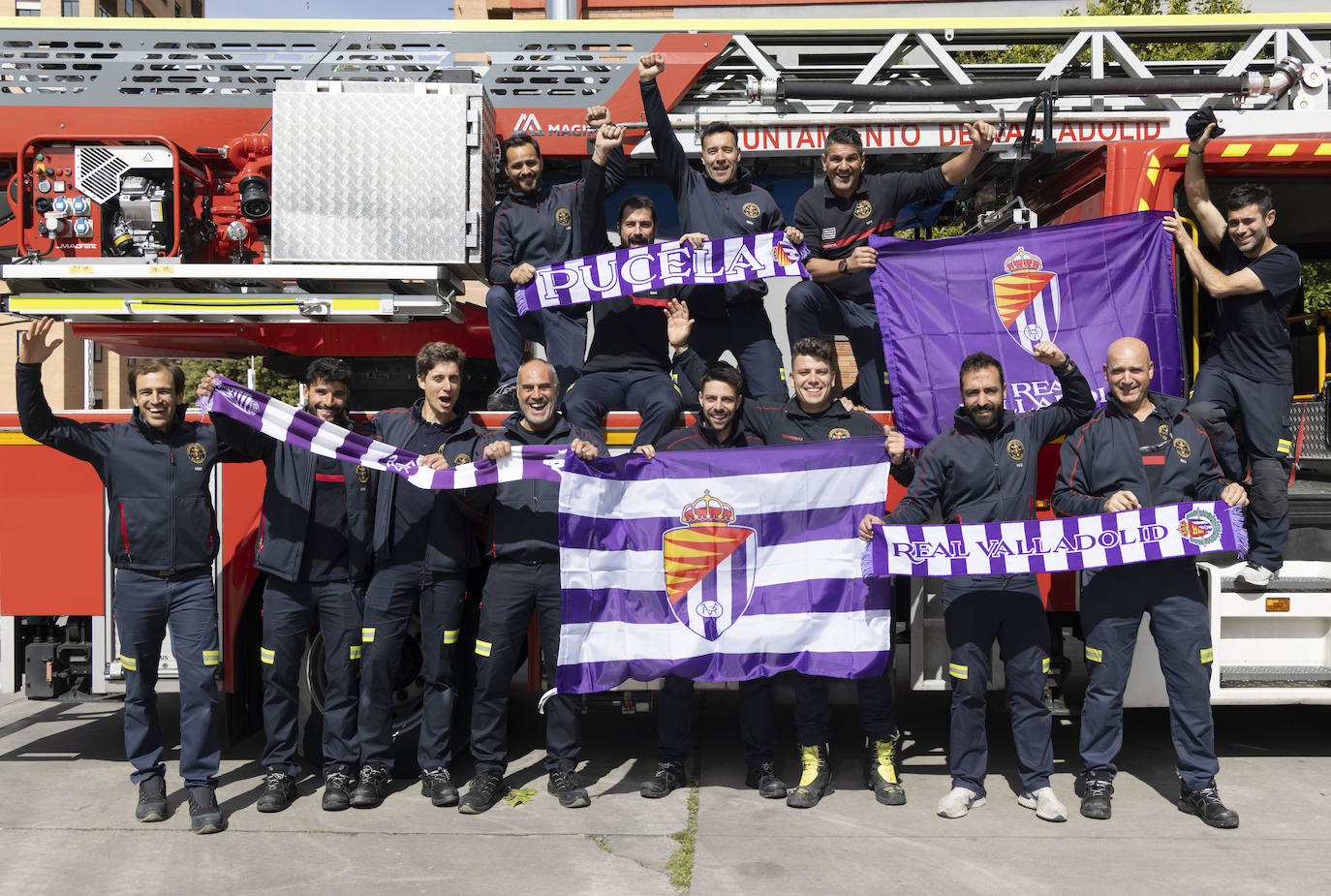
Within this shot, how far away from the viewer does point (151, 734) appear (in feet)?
17.6

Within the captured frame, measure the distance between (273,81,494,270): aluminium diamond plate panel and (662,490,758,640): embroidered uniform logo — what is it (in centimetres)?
193

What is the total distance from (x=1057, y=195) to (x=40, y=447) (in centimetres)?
567

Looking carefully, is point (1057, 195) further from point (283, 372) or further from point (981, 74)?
point (283, 372)

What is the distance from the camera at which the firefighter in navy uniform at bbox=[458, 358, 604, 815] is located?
5.49m

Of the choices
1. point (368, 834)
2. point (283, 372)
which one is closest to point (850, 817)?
point (368, 834)

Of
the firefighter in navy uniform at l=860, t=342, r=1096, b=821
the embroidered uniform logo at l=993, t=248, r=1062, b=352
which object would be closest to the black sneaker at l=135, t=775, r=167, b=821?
the firefighter in navy uniform at l=860, t=342, r=1096, b=821

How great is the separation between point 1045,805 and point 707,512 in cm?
204

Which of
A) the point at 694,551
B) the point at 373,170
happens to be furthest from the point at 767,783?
the point at 373,170

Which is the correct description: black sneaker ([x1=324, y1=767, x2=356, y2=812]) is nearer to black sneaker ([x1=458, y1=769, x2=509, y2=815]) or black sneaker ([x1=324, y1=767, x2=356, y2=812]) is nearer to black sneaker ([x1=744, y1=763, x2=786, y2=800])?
black sneaker ([x1=458, y1=769, x2=509, y2=815])

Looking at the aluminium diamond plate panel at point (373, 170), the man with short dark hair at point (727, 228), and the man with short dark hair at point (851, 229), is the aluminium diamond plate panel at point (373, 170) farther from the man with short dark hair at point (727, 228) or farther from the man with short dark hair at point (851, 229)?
the man with short dark hair at point (851, 229)

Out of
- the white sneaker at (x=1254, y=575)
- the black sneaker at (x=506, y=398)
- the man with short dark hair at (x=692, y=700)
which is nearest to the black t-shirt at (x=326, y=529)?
the black sneaker at (x=506, y=398)

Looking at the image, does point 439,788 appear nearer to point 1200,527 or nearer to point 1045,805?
point 1045,805

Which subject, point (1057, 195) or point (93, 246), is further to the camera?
point (1057, 195)

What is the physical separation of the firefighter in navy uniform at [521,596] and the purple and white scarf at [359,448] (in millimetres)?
117
